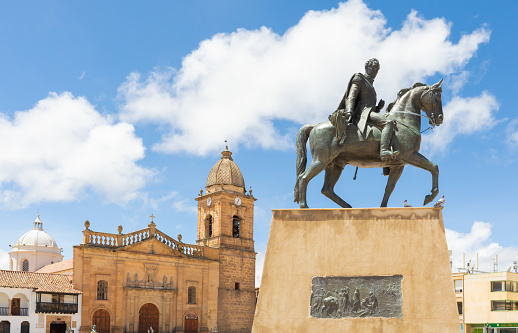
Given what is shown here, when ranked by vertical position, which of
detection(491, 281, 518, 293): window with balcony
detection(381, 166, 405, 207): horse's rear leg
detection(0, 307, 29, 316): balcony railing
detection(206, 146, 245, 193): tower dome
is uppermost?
detection(206, 146, 245, 193): tower dome

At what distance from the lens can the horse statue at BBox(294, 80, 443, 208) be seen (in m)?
9.33

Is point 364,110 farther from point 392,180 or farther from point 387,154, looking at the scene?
point 392,180

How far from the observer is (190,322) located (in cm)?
4691

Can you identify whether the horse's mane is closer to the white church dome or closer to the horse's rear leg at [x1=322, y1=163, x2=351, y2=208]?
the horse's rear leg at [x1=322, y1=163, x2=351, y2=208]

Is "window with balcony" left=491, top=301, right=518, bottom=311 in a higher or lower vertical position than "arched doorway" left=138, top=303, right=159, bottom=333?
higher

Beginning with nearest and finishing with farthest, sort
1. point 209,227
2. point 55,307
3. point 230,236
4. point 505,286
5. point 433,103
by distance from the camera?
point 433,103, point 55,307, point 505,286, point 230,236, point 209,227

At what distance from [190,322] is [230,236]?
7274 millimetres

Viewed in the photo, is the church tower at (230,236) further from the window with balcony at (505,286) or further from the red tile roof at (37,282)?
the window with balcony at (505,286)

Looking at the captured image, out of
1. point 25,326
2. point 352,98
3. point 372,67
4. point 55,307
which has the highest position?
point 372,67

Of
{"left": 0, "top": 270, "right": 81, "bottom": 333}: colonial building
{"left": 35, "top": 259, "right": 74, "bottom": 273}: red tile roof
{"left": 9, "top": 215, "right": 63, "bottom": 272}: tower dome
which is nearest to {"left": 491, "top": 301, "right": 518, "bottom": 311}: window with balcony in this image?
{"left": 0, "top": 270, "right": 81, "bottom": 333}: colonial building

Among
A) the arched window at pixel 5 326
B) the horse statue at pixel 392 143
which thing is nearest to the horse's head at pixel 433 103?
the horse statue at pixel 392 143

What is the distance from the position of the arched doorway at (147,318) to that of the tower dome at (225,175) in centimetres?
1063

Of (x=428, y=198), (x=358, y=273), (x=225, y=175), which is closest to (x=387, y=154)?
(x=428, y=198)

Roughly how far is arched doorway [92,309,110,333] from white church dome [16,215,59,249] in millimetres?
20380
